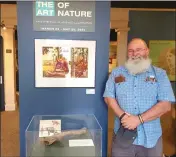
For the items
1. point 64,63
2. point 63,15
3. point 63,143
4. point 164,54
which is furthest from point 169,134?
point 63,143

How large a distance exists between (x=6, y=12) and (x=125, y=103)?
4873mm

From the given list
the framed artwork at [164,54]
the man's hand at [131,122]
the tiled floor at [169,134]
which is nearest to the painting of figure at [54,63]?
the man's hand at [131,122]

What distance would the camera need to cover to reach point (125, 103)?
209 centimetres

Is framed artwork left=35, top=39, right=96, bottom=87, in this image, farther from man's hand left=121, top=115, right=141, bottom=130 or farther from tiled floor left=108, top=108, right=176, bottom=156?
tiled floor left=108, top=108, right=176, bottom=156

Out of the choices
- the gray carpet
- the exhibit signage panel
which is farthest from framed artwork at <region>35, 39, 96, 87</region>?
the gray carpet

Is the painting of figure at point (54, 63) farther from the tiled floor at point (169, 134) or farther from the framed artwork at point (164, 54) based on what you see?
the framed artwork at point (164, 54)

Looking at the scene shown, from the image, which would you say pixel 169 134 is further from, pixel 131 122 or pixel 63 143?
pixel 63 143

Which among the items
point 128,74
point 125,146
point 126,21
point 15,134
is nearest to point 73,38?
point 128,74

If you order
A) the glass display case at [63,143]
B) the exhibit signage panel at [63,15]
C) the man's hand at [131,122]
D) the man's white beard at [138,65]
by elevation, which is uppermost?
the exhibit signage panel at [63,15]

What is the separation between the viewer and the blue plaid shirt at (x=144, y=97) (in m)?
2.05

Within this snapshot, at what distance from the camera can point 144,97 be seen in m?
2.06

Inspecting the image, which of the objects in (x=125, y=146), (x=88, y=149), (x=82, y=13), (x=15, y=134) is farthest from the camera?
(x=15, y=134)

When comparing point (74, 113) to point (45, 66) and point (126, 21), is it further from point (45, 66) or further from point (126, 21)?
point (126, 21)

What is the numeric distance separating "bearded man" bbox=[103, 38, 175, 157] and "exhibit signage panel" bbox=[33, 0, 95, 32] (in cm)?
61
